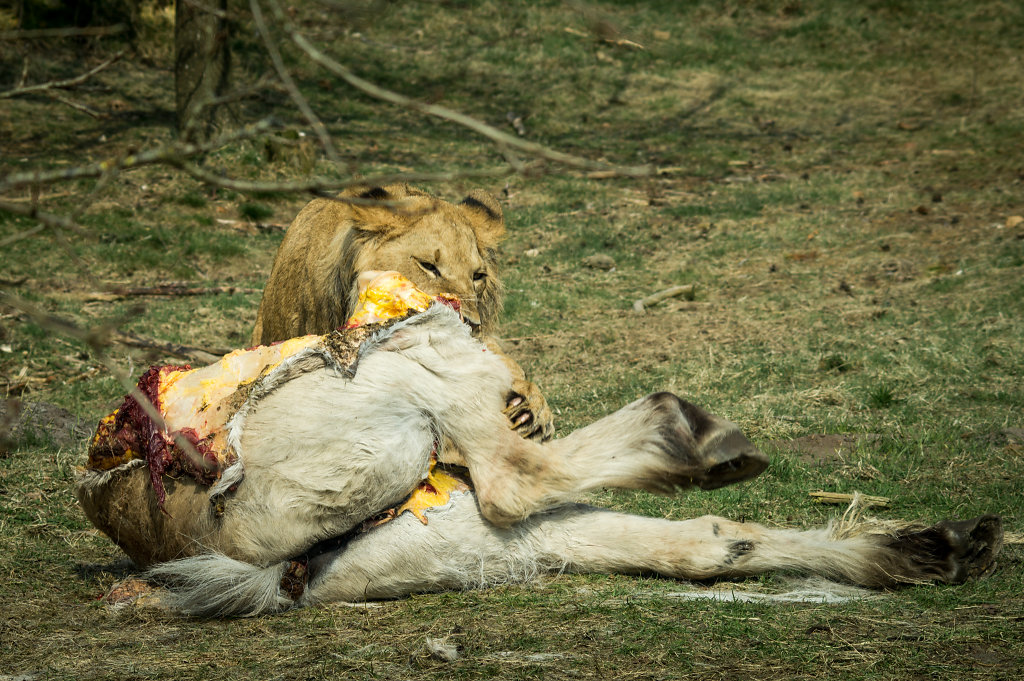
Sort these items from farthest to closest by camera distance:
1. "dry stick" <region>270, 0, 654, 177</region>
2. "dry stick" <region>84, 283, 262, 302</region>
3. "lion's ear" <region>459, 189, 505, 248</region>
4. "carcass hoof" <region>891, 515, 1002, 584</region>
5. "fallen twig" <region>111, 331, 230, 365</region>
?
"dry stick" <region>84, 283, 262, 302</region>
"fallen twig" <region>111, 331, 230, 365</region>
"lion's ear" <region>459, 189, 505, 248</region>
"carcass hoof" <region>891, 515, 1002, 584</region>
"dry stick" <region>270, 0, 654, 177</region>

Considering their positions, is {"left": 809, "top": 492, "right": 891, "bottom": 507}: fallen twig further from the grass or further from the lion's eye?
the lion's eye

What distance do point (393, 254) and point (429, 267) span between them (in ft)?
0.68

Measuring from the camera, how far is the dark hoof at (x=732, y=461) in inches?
127

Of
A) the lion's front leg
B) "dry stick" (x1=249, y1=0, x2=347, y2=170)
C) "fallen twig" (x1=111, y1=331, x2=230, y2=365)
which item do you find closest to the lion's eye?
the lion's front leg

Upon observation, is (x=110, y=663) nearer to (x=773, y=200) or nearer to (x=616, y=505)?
(x=616, y=505)

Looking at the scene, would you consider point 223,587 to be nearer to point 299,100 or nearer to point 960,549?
point 299,100

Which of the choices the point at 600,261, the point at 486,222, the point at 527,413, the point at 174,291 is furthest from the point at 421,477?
the point at 600,261

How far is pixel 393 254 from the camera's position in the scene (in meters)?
5.01

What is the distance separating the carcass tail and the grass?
0.27 feet

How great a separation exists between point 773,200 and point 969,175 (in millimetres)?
→ 2603

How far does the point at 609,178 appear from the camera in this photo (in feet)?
42.7

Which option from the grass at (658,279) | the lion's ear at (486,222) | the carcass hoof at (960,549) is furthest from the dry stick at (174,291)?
the carcass hoof at (960,549)

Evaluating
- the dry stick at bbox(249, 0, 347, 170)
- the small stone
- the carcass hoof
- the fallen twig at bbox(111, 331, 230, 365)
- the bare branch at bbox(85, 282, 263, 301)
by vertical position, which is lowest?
the bare branch at bbox(85, 282, 263, 301)

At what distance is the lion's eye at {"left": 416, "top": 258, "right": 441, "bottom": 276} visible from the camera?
196 inches
